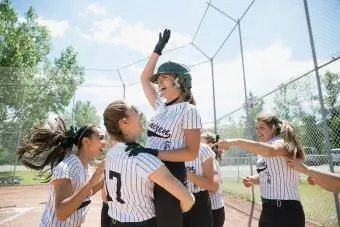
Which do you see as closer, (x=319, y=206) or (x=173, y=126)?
(x=173, y=126)

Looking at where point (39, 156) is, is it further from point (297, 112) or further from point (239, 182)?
point (239, 182)

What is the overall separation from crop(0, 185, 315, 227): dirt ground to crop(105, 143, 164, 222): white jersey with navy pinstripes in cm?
525

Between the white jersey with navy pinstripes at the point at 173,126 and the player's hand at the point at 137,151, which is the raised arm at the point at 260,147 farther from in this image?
the player's hand at the point at 137,151

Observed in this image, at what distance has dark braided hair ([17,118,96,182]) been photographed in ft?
10.4

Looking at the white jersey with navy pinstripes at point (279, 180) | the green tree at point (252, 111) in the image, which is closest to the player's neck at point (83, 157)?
the white jersey with navy pinstripes at point (279, 180)

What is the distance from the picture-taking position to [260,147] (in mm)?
3160

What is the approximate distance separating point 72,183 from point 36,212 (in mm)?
6594

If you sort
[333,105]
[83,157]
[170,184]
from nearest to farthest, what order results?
[170,184] → [83,157] → [333,105]

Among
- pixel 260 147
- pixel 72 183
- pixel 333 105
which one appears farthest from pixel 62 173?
pixel 333 105

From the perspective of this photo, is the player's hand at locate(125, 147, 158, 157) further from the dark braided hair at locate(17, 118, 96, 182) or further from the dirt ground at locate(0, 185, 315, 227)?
the dirt ground at locate(0, 185, 315, 227)

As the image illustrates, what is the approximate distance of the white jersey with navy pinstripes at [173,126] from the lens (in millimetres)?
2453

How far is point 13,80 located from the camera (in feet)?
50.4

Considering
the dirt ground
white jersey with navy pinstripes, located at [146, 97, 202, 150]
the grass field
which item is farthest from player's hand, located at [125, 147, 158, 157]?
the dirt ground

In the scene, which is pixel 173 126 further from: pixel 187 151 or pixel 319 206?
pixel 319 206
